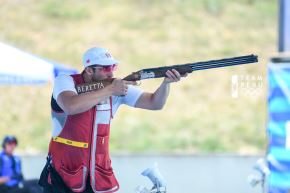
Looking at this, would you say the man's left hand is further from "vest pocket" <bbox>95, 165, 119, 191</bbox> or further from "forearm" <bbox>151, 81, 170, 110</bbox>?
"vest pocket" <bbox>95, 165, 119, 191</bbox>

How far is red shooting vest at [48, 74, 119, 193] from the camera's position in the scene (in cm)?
270

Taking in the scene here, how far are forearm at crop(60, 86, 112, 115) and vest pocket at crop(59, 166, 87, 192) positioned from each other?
25cm

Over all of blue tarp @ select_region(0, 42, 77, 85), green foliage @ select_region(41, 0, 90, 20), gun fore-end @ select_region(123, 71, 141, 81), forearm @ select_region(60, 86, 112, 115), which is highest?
green foliage @ select_region(41, 0, 90, 20)

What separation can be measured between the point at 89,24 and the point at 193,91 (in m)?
2.54

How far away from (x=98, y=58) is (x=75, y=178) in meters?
0.47

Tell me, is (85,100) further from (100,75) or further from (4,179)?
(4,179)

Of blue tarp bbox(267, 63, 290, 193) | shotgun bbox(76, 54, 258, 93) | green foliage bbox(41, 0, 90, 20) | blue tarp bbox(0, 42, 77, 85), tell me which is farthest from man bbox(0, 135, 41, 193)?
green foliage bbox(41, 0, 90, 20)

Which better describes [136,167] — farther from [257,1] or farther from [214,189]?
[257,1]

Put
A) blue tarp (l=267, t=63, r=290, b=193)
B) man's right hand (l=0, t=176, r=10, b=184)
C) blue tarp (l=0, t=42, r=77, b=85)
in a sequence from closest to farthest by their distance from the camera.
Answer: blue tarp (l=267, t=63, r=290, b=193), blue tarp (l=0, t=42, r=77, b=85), man's right hand (l=0, t=176, r=10, b=184)

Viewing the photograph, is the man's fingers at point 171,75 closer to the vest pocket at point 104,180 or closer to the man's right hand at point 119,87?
the man's right hand at point 119,87

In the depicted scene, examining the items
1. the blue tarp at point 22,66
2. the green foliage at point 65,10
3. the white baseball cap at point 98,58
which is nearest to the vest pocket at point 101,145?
the white baseball cap at point 98,58

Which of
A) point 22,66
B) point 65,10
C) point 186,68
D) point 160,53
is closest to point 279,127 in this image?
point 22,66

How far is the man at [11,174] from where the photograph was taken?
599 centimetres

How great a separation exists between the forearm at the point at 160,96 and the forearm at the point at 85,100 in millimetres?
295
